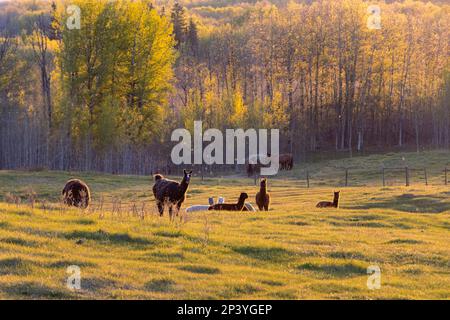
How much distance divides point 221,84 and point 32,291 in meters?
82.0

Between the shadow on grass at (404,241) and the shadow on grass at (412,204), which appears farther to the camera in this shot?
the shadow on grass at (412,204)

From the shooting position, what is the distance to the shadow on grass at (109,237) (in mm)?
14180

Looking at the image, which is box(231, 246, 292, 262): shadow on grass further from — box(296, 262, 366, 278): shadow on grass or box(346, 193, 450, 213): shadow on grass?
box(346, 193, 450, 213): shadow on grass

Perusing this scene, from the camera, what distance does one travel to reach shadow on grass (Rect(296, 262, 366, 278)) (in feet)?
44.1

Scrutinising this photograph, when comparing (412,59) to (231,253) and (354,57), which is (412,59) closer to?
(354,57)

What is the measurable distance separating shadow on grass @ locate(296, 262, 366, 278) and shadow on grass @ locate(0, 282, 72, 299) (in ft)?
17.5

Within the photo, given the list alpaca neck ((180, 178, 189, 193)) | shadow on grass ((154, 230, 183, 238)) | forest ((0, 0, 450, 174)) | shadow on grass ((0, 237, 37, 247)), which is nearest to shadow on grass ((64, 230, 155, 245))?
shadow on grass ((154, 230, 183, 238))

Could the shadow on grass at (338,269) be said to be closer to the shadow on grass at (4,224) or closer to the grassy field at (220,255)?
the grassy field at (220,255)

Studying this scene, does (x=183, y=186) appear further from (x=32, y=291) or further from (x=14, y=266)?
(x=32, y=291)

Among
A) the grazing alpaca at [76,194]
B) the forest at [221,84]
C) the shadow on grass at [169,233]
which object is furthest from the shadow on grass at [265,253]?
the forest at [221,84]

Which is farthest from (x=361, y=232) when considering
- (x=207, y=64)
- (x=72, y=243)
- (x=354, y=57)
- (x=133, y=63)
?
(x=207, y=64)

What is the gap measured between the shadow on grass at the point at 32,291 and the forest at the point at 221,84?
44.9m

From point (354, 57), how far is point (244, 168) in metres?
19.6

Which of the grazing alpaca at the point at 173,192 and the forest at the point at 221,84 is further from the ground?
the forest at the point at 221,84
